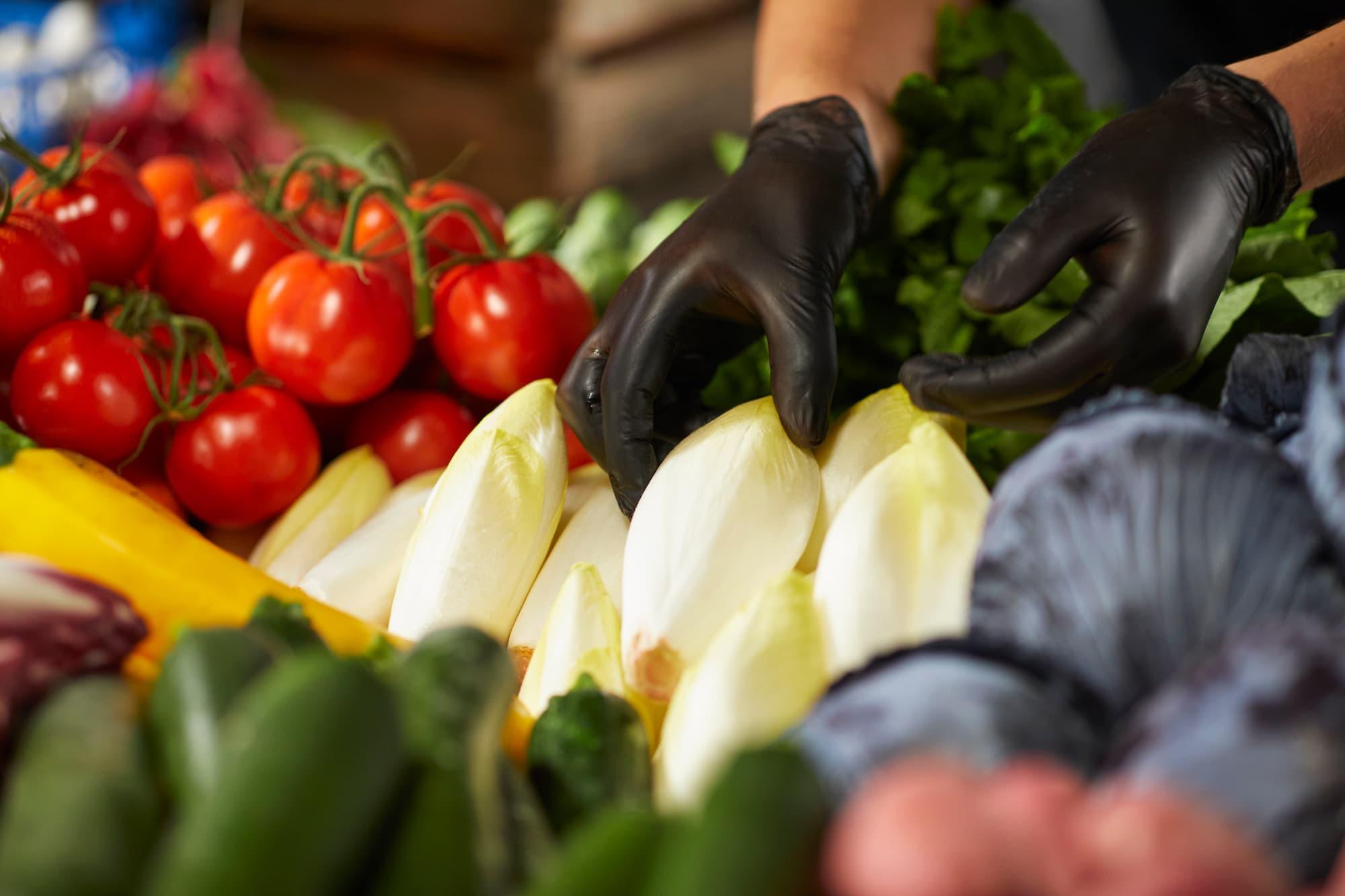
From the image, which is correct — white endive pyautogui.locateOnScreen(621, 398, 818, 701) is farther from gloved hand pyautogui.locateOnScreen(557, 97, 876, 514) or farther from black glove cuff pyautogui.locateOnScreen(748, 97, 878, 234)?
black glove cuff pyautogui.locateOnScreen(748, 97, 878, 234)

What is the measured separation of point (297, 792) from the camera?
1.30ft

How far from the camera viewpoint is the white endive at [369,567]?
94 cm

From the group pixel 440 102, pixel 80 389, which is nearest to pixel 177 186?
pixel 80 389

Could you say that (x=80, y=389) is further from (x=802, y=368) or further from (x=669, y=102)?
(x=669, y=102)

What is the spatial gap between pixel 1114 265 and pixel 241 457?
2.56 ft

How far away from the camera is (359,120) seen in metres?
3.51

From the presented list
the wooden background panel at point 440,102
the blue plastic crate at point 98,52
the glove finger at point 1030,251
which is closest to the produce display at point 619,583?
the glove finger at point 1030,251

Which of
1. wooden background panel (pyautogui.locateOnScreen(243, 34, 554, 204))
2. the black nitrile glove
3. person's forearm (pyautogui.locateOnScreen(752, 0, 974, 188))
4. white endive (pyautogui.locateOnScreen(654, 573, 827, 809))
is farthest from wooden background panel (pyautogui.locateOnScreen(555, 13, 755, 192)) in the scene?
white endive (pyautogui.locateOnScreen(654, 573, 827, 809))

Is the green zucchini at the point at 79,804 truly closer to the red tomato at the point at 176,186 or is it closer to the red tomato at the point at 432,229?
the red tomato at the point at 432,229

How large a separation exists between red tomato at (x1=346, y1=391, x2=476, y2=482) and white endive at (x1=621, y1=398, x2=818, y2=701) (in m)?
0.37

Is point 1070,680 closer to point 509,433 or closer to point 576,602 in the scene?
point 576,602

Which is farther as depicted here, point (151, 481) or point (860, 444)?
point (151, 481)

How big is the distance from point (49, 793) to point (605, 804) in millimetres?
249

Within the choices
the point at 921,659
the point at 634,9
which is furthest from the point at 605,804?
the point at 634,9
